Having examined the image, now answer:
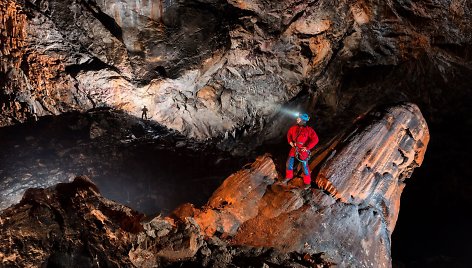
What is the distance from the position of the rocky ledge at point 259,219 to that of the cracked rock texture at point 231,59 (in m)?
2.46

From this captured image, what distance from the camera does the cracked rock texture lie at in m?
Result: 6.60

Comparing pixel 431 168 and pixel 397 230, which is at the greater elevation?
pixel 431 168

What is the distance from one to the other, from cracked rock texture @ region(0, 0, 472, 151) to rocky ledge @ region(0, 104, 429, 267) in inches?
96.9

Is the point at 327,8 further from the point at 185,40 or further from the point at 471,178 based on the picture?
the point at 471,178

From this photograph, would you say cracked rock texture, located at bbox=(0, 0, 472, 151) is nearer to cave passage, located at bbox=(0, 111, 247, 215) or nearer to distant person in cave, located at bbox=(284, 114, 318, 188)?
cave passage, located at bbox=(0, 111, 247, 215)

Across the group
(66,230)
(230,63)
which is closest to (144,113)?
(230,63)

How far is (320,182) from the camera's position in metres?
5.36

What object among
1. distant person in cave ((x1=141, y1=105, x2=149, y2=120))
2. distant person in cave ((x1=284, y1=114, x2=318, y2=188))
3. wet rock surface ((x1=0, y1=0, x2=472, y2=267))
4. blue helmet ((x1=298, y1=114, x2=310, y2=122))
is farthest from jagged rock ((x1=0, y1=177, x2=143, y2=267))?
distant person in cave ((x1=141, y1=105, x2=149, y2=120))

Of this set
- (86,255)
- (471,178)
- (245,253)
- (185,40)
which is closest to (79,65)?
(185,40)

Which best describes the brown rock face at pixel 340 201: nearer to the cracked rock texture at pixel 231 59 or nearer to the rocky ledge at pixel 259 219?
the rocky ledge at pixel 259 219

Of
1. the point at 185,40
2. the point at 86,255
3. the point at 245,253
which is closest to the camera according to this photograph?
the point at 86,255

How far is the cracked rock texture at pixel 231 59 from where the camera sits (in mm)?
6598

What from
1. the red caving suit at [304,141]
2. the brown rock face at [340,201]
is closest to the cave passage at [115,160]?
the brown rock face at [340,201]

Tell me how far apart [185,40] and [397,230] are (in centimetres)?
944
